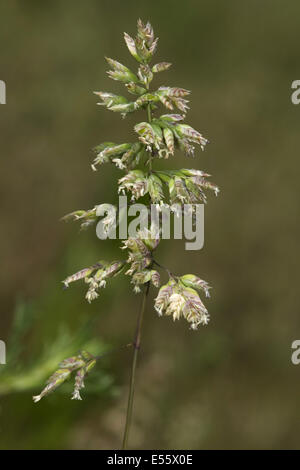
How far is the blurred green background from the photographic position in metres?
1.83

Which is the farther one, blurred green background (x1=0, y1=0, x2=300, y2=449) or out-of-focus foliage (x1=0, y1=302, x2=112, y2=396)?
blurred green background (x1=0, y1=0, x2=300, y2=449)

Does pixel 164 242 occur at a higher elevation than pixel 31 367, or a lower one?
higher

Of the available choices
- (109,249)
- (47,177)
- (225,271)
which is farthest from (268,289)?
(47,177)

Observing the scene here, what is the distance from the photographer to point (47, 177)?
281 cm

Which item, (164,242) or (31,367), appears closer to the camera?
(31,367)

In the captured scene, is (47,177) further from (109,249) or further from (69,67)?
(109,249)

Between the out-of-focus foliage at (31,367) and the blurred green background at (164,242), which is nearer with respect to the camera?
the out-of-focus foliage at (31,367)

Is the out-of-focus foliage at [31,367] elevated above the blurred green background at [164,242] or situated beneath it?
situated beneath

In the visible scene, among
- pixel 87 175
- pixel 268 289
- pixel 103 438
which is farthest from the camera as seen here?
pixel 87 175

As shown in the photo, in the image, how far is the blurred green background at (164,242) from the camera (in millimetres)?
1832

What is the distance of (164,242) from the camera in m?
1.97

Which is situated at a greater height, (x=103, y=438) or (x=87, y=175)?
(x=87, y=175)

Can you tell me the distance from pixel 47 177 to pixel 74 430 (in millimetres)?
1407

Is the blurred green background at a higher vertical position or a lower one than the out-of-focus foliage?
higher
